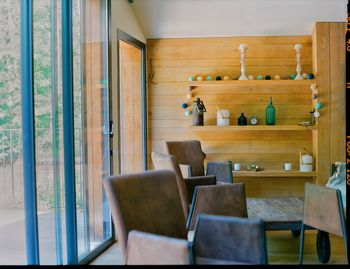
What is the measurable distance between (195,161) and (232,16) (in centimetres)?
162

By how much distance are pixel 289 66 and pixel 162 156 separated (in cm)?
251

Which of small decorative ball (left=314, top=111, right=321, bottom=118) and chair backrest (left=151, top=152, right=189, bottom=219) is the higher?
small decorative ball (left=314, top=111, right=321, bottom=118)

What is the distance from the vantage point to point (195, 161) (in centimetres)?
463

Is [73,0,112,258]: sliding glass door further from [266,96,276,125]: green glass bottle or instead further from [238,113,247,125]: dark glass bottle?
[266,96,276,125]: green glass bottle

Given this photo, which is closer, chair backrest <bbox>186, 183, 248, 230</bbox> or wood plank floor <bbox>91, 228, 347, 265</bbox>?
chair backrest <bbox>186, 183, 248, 230</bbox>

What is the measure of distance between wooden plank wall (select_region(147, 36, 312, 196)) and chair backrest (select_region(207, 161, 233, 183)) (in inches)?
28.3

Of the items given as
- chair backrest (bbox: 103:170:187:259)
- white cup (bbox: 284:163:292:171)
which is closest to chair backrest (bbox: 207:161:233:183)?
white cup (bbox: 284:163:292:171)

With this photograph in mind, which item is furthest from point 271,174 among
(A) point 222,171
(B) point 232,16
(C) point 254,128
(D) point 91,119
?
(D) point 91,119

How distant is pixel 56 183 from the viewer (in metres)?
3.04

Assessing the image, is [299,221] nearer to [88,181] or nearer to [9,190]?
[88,181]

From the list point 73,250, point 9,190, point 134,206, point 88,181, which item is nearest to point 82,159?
point 88,181

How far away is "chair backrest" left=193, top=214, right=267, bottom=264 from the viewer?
2.07 m

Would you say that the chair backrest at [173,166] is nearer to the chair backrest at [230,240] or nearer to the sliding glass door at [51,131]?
the sliding glass door at [51,131]

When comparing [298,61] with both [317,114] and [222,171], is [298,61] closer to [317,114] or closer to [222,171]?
[317,114]
